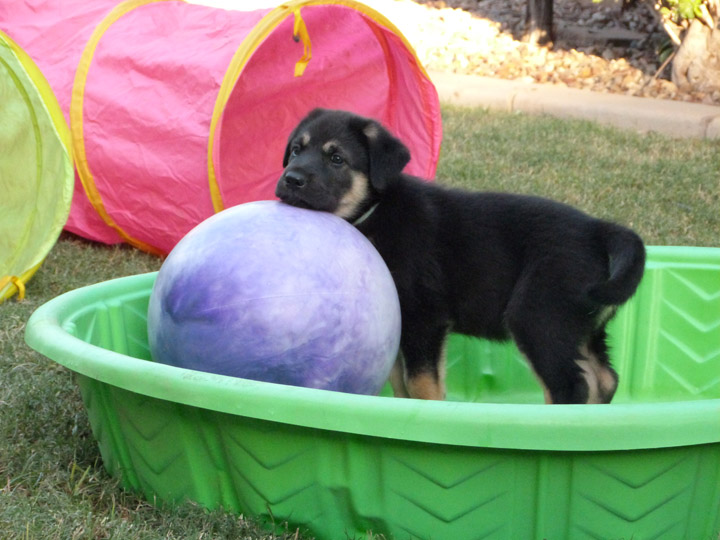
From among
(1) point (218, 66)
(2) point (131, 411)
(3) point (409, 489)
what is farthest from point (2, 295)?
(3) point (409, 489)

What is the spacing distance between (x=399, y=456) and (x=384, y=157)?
141 centimetres

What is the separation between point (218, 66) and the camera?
4.83 metres

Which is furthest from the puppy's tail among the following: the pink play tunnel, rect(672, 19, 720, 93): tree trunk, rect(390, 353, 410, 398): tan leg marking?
rect(672, 19, 720, 93): tree trunk

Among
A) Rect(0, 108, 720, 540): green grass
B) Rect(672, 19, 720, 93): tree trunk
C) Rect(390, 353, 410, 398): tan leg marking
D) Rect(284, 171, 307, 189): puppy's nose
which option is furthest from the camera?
Rect(672, 19, 720, 93): tree trunk

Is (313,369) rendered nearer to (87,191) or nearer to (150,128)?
(150,128)

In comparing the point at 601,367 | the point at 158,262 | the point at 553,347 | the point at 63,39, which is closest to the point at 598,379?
the point at 601,367

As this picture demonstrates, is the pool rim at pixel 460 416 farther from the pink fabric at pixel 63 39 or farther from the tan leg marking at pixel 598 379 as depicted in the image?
the pink fabric at pixel 63 39

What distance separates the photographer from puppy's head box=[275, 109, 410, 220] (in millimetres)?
3412

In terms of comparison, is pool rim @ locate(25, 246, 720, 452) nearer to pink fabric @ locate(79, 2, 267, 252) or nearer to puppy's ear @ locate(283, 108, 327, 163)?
puppy's ear @ locate(283, 108, 327, 163)

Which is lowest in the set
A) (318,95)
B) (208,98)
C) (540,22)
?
(540,22)

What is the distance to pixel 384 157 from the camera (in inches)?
138

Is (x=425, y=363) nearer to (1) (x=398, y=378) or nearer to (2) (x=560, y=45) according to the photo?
(1) (x=398, y=378)

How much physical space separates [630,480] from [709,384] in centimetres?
187

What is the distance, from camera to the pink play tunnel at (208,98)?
4.90 meters
